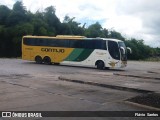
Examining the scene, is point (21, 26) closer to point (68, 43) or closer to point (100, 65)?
point (68, 43)

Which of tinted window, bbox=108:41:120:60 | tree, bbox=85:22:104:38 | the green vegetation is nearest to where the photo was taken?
tinted window, bbox=108:41:120:60

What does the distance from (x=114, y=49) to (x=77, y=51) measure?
12.7 feet

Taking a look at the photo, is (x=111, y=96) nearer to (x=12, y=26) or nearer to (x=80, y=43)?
(x=80, y=43)

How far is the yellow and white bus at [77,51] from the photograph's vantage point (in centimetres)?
3002

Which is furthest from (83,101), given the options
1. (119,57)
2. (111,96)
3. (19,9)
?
(19,9)

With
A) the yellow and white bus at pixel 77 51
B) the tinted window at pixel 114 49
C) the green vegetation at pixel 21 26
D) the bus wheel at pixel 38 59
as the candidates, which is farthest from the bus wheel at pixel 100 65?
the green vegetation at pixel 21 26

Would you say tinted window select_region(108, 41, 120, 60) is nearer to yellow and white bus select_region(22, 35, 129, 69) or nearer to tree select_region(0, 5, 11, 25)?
yellow and white bus select_region(22, 35, 129, 69)

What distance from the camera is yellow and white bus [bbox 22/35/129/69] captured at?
3002cm

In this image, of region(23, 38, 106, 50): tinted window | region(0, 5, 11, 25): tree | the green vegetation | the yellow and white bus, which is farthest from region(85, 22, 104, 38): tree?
the yellow and white bus

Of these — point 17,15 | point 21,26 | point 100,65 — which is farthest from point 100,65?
point 17,15

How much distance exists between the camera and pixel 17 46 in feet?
173

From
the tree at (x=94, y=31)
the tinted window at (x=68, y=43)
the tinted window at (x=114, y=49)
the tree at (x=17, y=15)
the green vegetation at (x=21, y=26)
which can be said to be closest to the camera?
the tinted window at (x=114, y=49)

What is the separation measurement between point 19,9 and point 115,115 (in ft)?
169

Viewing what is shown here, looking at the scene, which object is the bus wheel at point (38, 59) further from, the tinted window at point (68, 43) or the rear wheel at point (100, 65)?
the rear wheel at point (100, 65)
